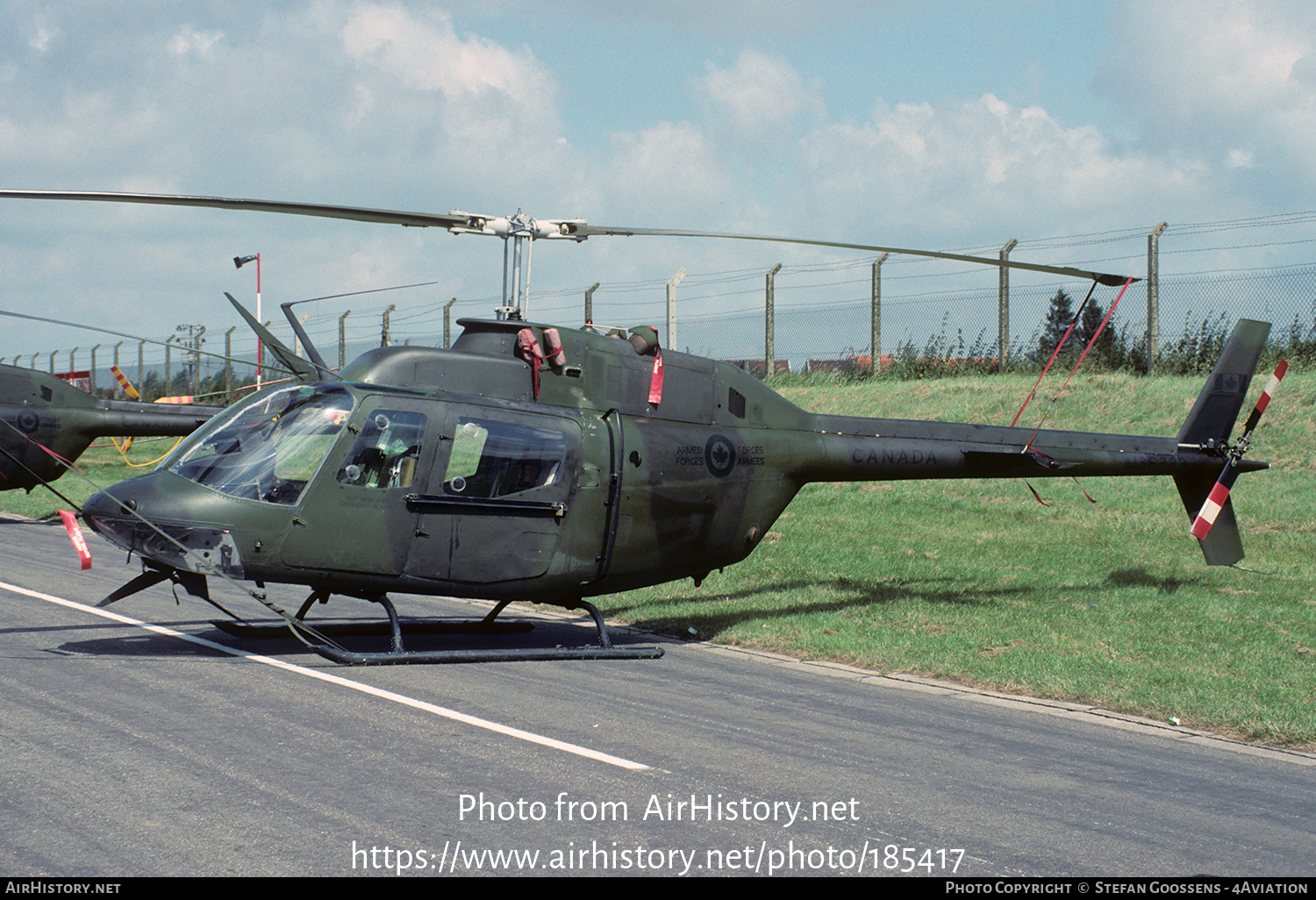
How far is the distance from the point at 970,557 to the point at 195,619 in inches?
382

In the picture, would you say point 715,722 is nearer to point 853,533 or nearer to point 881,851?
point 881,851

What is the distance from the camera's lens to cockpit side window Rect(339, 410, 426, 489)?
8.34 meters

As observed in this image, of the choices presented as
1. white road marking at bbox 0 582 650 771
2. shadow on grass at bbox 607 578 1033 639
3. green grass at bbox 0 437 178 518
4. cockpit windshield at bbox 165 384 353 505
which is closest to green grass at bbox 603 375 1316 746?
shadow on grass at bbox 607 578 1033 639

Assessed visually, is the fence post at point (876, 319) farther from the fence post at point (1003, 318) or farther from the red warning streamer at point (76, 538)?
the red warning streamer at point (76, 538)

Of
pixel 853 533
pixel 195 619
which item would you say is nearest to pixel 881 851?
pixel 195 619

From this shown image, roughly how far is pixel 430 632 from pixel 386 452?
224 centimetres

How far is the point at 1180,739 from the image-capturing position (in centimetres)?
727

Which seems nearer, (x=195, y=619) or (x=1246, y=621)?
(x=195, y=619)

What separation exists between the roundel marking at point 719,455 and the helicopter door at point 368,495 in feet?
8.68

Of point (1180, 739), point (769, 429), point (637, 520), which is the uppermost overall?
point (769, 429)

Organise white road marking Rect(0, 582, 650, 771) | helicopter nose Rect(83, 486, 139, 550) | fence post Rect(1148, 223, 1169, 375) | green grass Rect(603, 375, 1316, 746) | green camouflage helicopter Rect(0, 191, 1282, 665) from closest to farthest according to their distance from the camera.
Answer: white road marking Rect(0, 582, 650, 771) < helicopter nose Rect(83, 486, 139, 550) < green camouflage helicopter Rect(0, 191, 1282, 665) < green grass Rect(603, 375, 1316, 746) < fence post Rect(1148, 223, 1169, 375)

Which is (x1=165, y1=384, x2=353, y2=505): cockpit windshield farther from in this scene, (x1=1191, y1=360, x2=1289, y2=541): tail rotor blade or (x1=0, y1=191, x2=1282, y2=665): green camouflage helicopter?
(x1=1191, y1=360, x2=1289, y2=541): tail rotor blade

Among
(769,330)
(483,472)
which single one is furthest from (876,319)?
(483,472)

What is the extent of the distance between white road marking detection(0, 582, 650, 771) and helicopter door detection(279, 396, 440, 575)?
0.86 meters
